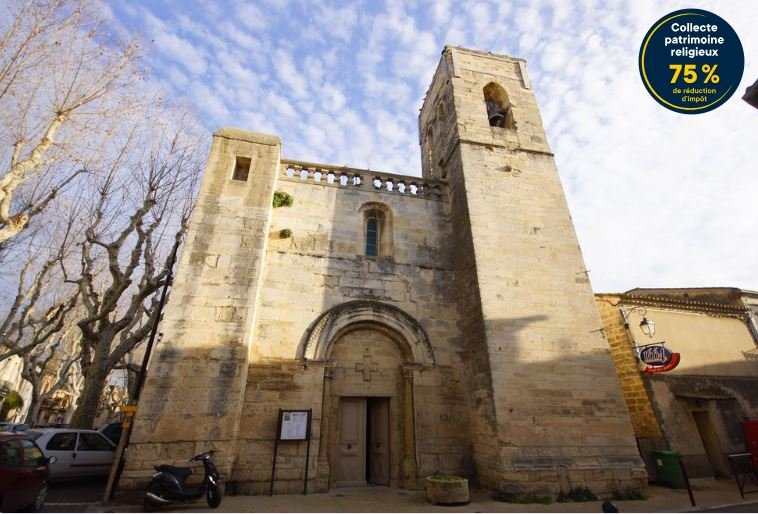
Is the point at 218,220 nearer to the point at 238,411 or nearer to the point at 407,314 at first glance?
the point at 238,411

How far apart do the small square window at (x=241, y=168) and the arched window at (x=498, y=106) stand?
7.82 metres

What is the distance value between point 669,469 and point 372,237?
29.1 ft

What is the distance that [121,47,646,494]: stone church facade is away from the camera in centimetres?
686

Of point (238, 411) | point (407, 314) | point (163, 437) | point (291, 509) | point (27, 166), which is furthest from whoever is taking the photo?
point (407, 314)

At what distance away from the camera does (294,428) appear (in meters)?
7.11

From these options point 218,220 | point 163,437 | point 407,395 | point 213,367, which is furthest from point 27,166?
point 407,395

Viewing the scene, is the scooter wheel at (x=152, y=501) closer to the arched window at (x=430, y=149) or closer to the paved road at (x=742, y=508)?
the paved road at (x=742, y=508)

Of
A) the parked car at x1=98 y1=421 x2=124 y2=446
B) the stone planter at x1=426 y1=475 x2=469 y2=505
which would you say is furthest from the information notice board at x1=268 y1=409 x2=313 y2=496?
the parked car at x1=98 y1=421 x2=124 y2=446

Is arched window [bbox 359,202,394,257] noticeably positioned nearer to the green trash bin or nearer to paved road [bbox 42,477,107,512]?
paved road [bbox 42,477,107,512]

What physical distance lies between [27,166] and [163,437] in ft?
21.1

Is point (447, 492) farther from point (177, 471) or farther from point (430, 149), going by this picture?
point (430, 149)

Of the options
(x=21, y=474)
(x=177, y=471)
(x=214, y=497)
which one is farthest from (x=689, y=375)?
(x=21, y=474)

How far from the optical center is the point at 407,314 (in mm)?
8812

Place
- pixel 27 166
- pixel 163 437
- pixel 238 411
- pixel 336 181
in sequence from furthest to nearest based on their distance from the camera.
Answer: pixel 336 181 < pixel 27 166 < pixel 238 411 < pixel 163 437
